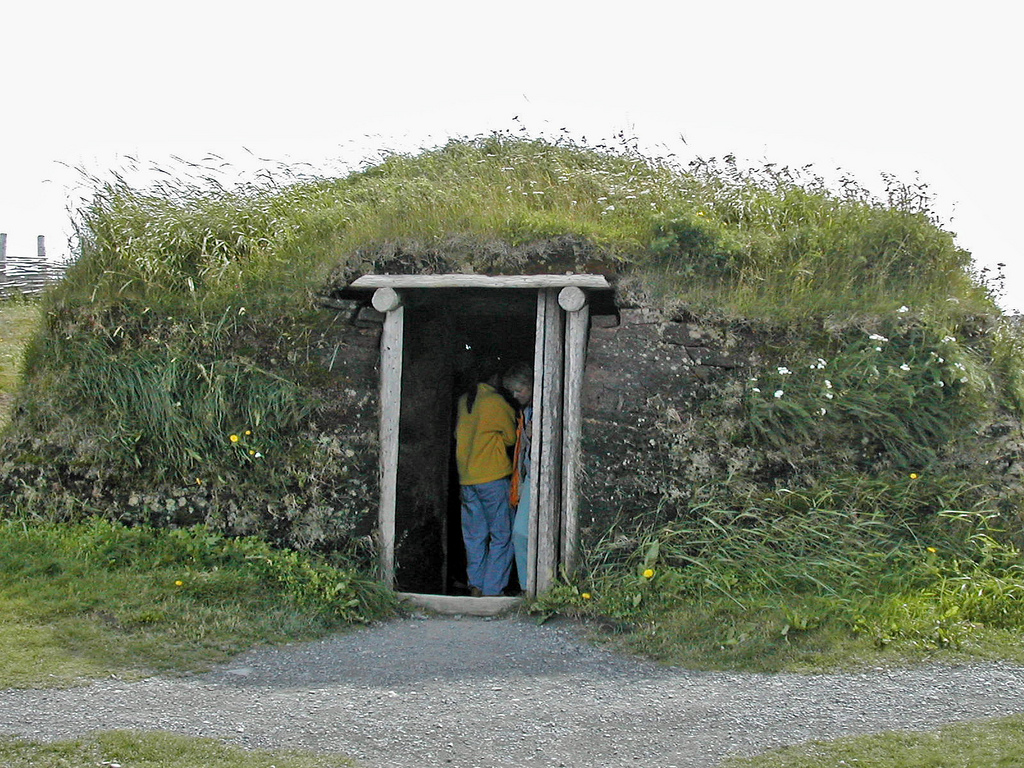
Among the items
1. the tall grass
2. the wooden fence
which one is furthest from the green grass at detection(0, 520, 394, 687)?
the wooden fence

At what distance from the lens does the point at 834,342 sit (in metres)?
6.84

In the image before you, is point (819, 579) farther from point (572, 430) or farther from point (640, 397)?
point (572, 430)

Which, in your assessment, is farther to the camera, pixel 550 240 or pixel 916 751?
pixel 550 240

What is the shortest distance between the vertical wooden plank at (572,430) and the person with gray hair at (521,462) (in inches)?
Result: 16.9

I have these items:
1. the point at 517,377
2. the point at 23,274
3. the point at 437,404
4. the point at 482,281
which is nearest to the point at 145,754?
the point at 482,281

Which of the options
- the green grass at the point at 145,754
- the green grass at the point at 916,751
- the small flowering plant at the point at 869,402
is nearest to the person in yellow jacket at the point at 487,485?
the small flowering plant at the point at 869,402

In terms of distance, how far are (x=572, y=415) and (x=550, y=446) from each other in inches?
11.4

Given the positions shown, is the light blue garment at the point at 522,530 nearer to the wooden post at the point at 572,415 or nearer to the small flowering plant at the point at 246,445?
the wooden post at the point at 572,415

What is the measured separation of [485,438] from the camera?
24.9 feet

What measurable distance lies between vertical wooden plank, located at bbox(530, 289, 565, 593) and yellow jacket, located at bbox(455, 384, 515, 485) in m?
0.69

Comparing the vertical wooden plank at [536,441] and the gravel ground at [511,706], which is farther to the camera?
the vertical wooden plank at [536,441]

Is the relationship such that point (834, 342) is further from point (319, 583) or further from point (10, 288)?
point (10, 288)

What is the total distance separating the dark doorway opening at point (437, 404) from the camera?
763 cm

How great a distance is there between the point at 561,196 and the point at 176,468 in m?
3.68
